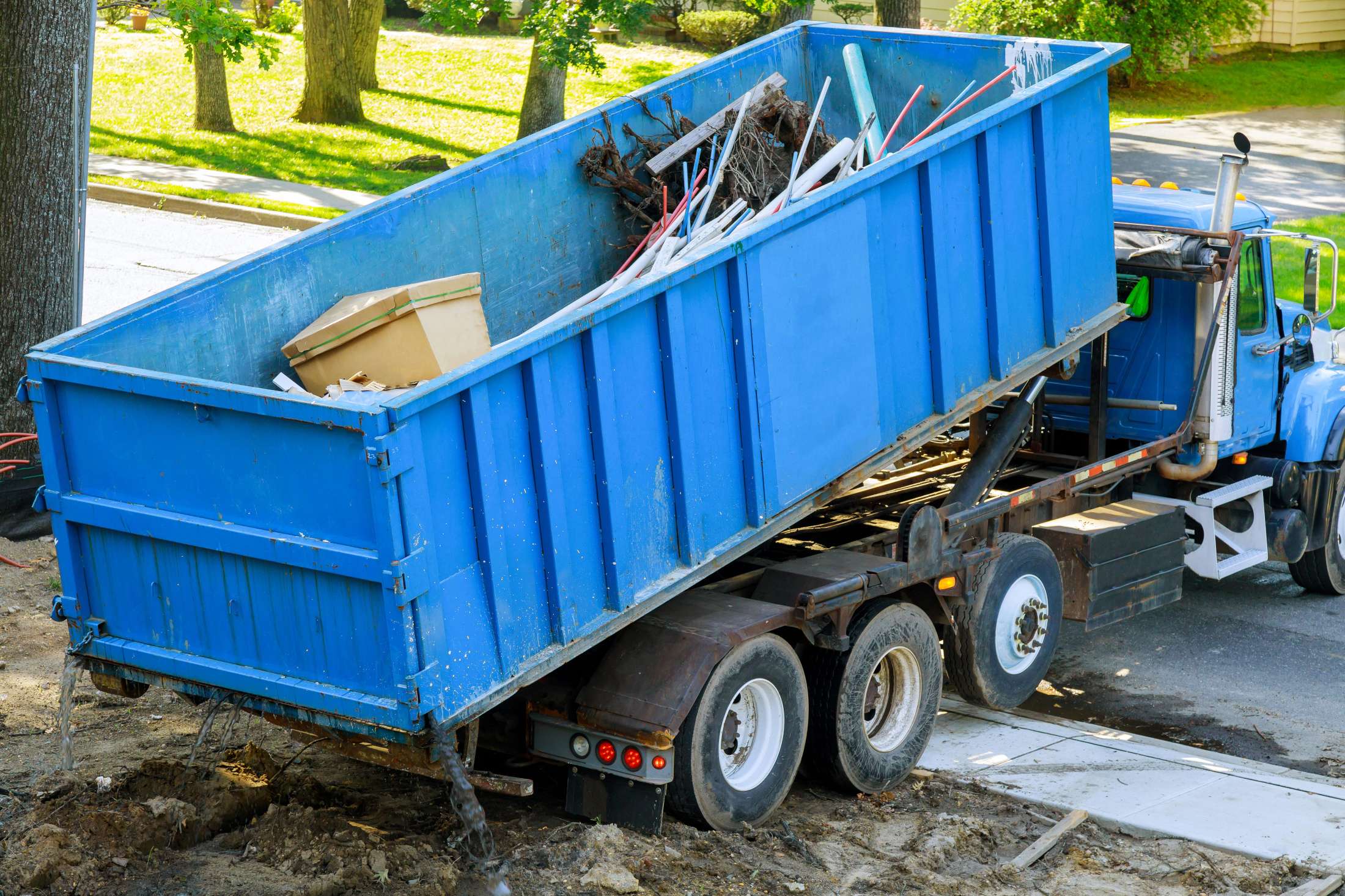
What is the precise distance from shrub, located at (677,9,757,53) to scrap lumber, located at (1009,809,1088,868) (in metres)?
24.4

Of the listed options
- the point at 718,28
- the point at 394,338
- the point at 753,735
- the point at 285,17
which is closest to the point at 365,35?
the point at 285,17

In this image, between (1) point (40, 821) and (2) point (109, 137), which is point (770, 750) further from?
(2) point (109, 137)

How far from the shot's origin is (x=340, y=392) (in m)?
6.14

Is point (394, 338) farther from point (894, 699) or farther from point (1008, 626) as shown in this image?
point (1008, 626)

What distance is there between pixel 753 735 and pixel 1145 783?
1908 mm

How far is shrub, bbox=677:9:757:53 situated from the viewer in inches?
1156

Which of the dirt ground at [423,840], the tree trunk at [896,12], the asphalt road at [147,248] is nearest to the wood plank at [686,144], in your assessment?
the dirt ground at [423,840]

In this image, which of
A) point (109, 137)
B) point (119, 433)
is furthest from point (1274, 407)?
point (109, 137)

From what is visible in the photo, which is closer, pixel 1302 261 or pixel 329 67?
pixel 1302 261

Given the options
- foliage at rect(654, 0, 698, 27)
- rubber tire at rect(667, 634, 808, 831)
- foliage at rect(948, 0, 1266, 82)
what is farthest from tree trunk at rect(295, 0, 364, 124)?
rubber tire at rect(667, 634, 808, 831)

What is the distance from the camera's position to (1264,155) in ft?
74.9

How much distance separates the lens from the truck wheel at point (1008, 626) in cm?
759

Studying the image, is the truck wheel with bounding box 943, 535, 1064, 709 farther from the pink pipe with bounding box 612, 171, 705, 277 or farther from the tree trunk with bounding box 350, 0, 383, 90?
the tree trunk with bounding box 350, 0, 383, 90

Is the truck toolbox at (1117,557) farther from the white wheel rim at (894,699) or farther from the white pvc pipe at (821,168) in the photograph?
the white pvc pipe at (821,168)
